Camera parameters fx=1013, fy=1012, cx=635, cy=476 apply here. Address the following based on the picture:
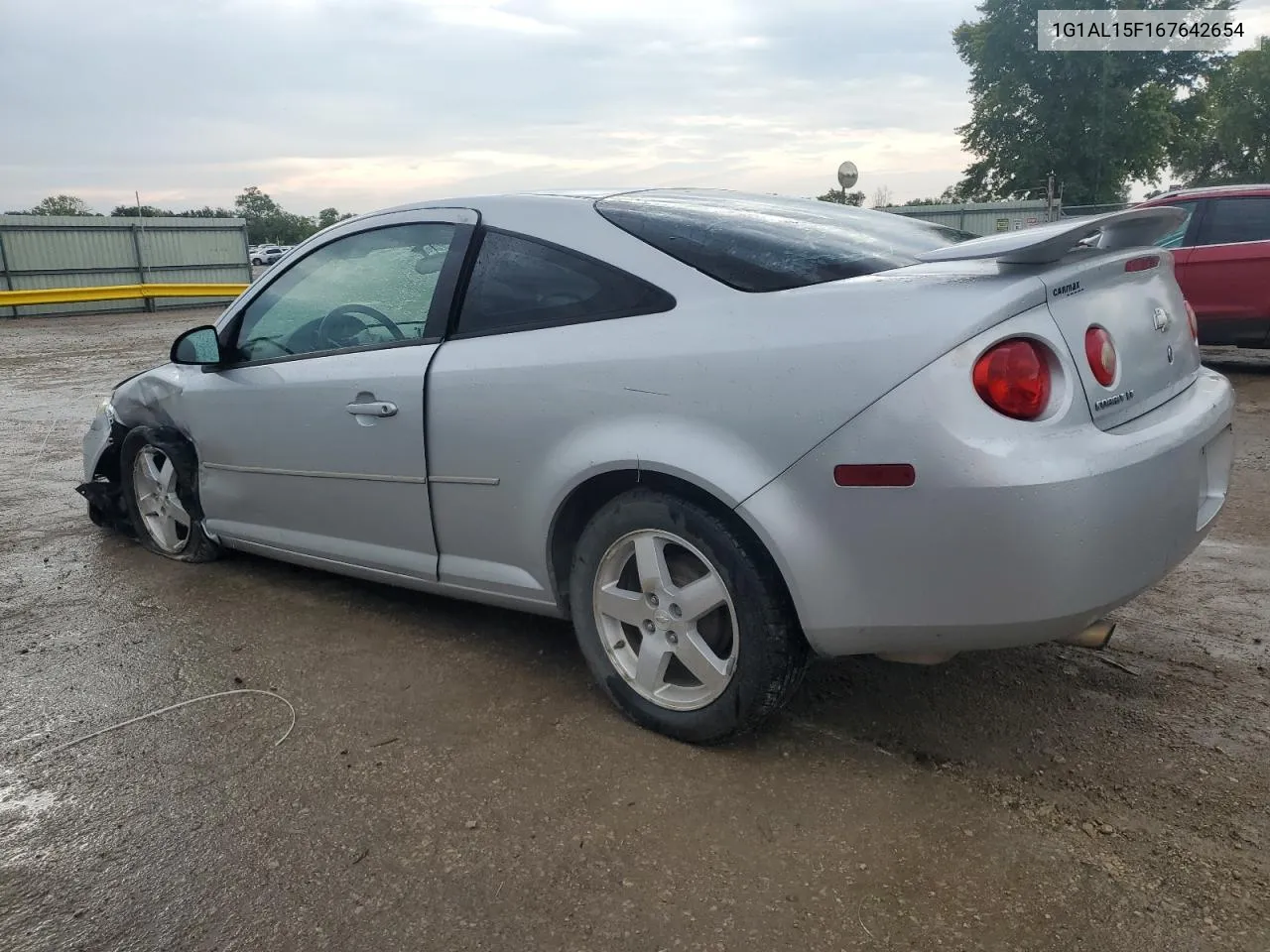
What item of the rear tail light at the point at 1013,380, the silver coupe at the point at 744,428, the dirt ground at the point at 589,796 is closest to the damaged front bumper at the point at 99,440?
the dirt ground at the point at 589,796

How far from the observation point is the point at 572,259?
9.76 feet

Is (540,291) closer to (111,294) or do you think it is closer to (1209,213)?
(1209,213)

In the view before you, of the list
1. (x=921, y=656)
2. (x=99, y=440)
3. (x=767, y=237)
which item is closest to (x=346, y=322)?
(x=767, y=237)

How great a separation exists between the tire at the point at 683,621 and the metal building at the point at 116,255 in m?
23.5

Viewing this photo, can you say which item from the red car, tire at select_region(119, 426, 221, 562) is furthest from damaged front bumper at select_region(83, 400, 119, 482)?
the red car

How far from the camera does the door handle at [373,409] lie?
10.8 feet

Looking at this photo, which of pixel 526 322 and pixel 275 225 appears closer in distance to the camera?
pixel 526 322

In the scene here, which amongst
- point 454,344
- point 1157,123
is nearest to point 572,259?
point 454,344

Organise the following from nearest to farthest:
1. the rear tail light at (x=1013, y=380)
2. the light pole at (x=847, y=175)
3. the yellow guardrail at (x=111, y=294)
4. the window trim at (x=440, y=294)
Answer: the rear tail light at (x=1013, y=380) < the window trim at (x=440, y=294) < the light pole at (x=847, y=175) < the yellow guardrail at (x=111, y=294)

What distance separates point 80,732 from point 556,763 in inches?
58.4

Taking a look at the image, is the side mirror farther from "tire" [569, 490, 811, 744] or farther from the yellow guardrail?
the yellow guardrail

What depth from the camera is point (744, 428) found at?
247 centimetres

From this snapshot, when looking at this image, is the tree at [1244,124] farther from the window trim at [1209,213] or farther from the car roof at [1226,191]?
the window trim at [1209,213]

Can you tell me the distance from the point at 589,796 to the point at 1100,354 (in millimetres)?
1653
